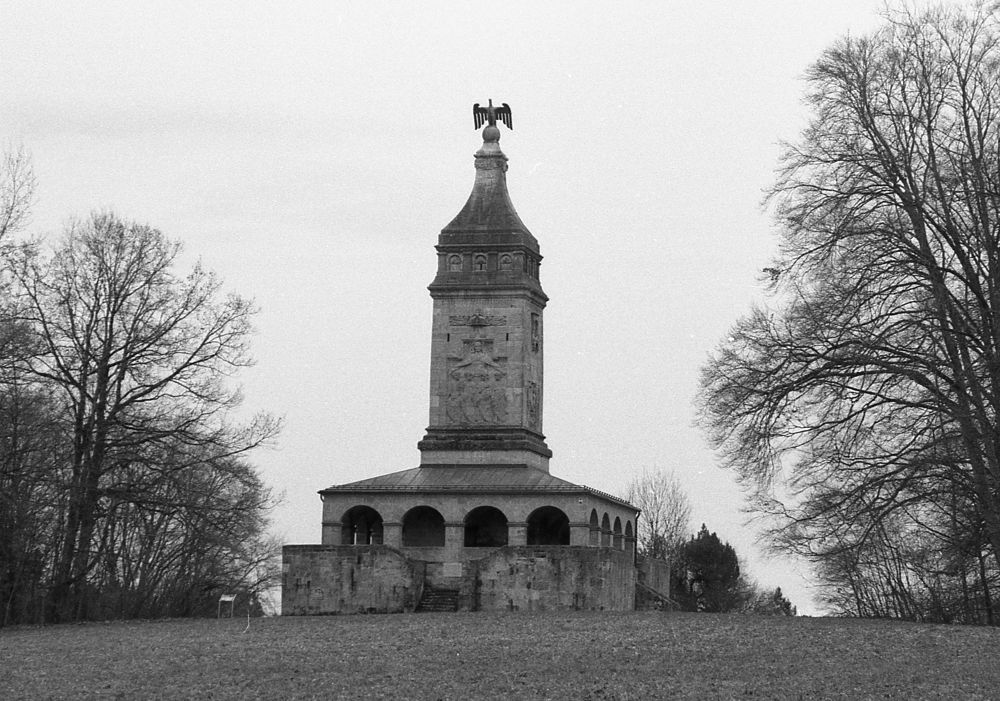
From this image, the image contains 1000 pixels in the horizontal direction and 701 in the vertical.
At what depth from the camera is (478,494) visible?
53.2m

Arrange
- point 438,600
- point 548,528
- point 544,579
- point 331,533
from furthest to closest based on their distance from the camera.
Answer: point 548,528
point 331,533
point 438,600
point 544,579

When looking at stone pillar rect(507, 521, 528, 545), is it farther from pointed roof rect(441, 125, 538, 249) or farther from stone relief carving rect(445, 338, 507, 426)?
pointed roof rect(441, 125, 538, 249)

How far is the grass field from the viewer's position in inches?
1004

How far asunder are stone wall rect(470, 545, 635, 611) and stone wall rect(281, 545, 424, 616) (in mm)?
2659

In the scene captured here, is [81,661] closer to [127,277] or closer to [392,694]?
[392,694]

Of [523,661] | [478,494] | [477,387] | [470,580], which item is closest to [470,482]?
[478,494]

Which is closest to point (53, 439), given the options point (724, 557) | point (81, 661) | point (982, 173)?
point (81, 661)

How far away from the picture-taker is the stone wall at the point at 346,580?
49.1 meters

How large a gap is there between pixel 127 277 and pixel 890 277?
22.2 m

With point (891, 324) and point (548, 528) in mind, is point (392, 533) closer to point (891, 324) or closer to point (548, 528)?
point (548, 528)

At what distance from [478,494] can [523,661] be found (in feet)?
81.1

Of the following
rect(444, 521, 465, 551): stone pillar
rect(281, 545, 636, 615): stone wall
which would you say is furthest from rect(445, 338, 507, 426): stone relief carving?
rect(281, 545, 636, 615): stone wall

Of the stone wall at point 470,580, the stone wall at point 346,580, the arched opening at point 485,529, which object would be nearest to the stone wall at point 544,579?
the stone wall at point 470,580

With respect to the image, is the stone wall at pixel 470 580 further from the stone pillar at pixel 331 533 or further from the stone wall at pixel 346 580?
the stone pillar at pixel 331 533
